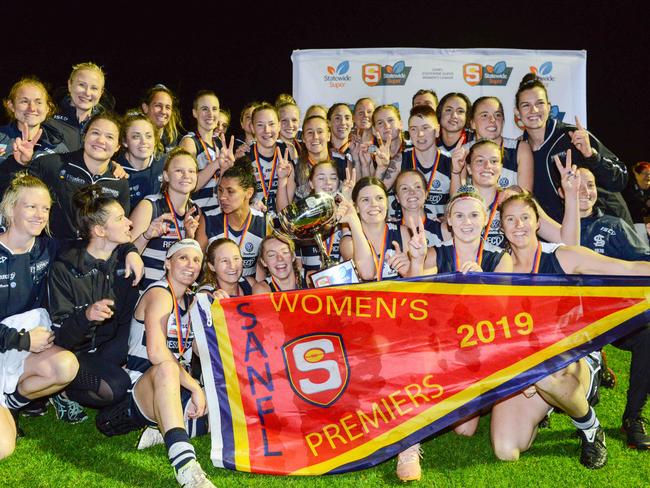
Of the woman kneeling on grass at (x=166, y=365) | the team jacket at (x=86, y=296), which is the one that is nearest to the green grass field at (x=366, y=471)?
the woman kneeling on grass at (x=166, y=365)

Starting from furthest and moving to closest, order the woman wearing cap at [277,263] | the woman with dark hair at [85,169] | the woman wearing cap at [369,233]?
the woman with dark hair at [85,169], the woman wearing cap at [277,263], the woman wearing cap at [369,233]

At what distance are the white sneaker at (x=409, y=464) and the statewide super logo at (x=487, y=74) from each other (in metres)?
5.65

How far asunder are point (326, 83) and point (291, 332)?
17.4 ft

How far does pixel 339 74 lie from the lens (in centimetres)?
780

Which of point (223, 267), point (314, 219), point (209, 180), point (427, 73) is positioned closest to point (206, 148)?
point (209, 180)

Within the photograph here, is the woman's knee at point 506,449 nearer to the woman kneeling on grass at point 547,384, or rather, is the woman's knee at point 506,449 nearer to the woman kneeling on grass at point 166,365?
the woman kneeling on grass at point 547,384

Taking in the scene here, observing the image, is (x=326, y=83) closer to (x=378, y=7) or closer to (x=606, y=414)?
(x=378, y=7)

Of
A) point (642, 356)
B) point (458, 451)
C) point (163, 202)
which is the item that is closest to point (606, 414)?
point (642, 356)

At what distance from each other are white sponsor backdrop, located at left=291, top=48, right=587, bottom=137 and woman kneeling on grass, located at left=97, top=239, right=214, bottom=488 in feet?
15.3

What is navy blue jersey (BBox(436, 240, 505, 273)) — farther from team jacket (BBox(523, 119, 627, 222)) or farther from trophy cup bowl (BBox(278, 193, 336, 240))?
team jacket (BBox(523, 119, 627, 222))

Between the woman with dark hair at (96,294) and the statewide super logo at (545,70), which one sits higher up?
the statewide super logo at (545,70)

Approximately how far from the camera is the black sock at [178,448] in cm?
289

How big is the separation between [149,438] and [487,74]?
6034 mm

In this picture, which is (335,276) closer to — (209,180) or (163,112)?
(209,180)
